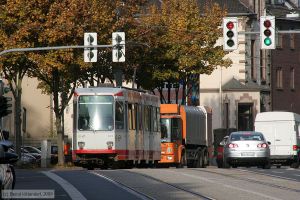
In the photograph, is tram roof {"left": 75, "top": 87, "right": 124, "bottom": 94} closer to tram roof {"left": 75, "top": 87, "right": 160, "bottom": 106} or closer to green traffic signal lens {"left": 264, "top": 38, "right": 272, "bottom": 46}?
tram roof {"left": 75, "top": 87, "right": 160, "bottom": 106}

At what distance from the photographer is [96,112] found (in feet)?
145

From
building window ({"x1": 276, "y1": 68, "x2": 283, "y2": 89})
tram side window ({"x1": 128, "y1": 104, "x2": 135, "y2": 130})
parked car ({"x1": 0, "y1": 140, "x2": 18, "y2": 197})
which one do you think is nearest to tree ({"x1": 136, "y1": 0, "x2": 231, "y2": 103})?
tram side window ({"x1": 128, "y1": 104, "x2": 135, "y2": 130})

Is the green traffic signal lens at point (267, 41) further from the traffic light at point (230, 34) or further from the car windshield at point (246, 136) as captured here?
the car windshield at point (246, 136)

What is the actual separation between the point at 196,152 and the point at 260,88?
24.9m

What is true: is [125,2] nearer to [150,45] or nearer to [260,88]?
[150,45]

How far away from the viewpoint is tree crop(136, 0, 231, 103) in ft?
203

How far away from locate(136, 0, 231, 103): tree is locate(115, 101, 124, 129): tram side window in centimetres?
1605

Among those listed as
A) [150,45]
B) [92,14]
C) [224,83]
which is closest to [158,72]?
[150,45]

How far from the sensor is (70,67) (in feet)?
169

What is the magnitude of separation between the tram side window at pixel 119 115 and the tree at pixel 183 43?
16.1 metres

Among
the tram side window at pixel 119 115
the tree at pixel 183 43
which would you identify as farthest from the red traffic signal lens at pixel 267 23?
the tree at pixel 183 43

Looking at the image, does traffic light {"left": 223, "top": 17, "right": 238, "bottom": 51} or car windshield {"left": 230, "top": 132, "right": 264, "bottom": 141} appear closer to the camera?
traffic light {"left": 223, "top": 17, "right": 238, "bottom": 51}

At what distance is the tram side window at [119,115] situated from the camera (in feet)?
145

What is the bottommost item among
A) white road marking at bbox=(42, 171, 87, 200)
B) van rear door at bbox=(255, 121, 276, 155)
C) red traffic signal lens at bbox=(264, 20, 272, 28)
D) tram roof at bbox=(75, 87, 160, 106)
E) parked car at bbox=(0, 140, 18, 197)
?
white road marking at bbox=(42, 171, 87, 200)
